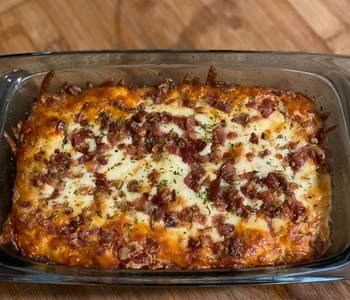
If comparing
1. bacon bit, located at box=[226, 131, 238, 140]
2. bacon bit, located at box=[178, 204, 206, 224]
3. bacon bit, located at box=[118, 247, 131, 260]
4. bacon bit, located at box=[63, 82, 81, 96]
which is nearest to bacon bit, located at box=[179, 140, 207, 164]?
bacon bit, located at box=[226, 131, 238, 140]

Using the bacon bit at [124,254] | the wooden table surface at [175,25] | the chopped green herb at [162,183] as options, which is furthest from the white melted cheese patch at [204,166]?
the wooden table surface at [175,25]

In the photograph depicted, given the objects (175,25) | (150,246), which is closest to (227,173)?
(150,246)

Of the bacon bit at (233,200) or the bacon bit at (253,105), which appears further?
the bacon bit at (253,105)

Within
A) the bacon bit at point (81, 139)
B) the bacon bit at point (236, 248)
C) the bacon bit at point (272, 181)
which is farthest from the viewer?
the bacon bit at point (81, 139)

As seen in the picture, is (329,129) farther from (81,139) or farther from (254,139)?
(81,139)

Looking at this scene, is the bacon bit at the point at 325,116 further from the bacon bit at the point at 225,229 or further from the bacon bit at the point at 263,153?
the bacon bit at the point at 225,229

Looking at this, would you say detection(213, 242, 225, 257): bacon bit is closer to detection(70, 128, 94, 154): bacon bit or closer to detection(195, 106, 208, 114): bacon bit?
detection(195, 106, 208, 114): bacon bit

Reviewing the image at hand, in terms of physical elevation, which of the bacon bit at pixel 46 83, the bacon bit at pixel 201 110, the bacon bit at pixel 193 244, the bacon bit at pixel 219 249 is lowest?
the bacon bit at pixel 219 249

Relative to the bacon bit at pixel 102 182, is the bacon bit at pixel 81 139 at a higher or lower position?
higher

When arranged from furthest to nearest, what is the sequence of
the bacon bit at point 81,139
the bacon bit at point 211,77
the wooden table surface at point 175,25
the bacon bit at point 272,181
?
the wooden table surface at point 175,25 → the bacon bit at point 211,77 → the bacon bit at point 81,139 → the bacon bit at point 272,181
